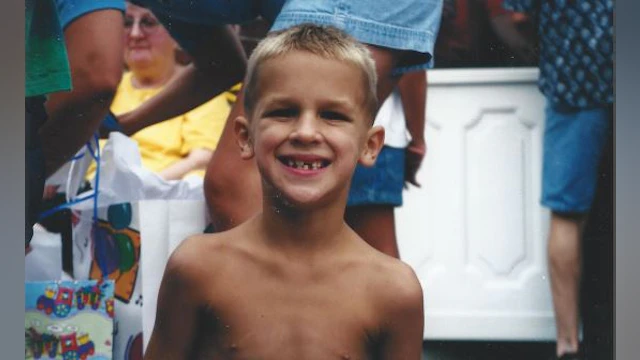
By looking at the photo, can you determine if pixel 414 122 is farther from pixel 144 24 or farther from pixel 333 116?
pixel 144 24

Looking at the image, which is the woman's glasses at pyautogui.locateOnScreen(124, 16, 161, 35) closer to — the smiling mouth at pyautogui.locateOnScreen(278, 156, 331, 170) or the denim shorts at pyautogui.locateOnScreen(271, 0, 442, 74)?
the denim shorts at pyautogui.locateOnScreen(271, 0, 442, 74)

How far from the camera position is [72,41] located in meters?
2.93

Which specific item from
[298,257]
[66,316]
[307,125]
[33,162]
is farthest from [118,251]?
[307,125]

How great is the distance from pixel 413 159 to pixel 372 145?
348 mm

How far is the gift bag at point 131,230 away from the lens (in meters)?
2.95

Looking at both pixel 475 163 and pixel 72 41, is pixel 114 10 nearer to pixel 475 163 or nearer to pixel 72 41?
pixel 72 41

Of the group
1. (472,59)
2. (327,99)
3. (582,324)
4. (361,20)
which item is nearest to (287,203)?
(327,99)

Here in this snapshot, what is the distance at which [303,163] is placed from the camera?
2477 mm

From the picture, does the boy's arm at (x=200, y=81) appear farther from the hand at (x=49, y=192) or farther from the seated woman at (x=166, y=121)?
the hand at (x=49, y=192)

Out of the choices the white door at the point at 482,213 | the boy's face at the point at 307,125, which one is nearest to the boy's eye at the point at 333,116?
the boy's face at the point at 307,125

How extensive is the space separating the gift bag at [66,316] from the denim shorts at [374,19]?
942 millimetres

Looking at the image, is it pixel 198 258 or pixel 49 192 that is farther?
pixel 49 192

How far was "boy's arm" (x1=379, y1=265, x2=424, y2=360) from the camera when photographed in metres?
2.54

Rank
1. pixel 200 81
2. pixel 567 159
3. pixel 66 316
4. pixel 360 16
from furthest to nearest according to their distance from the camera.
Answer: pixel 200 81 → pixel 66 316 → pixel 567 159 → pixel 360 16
